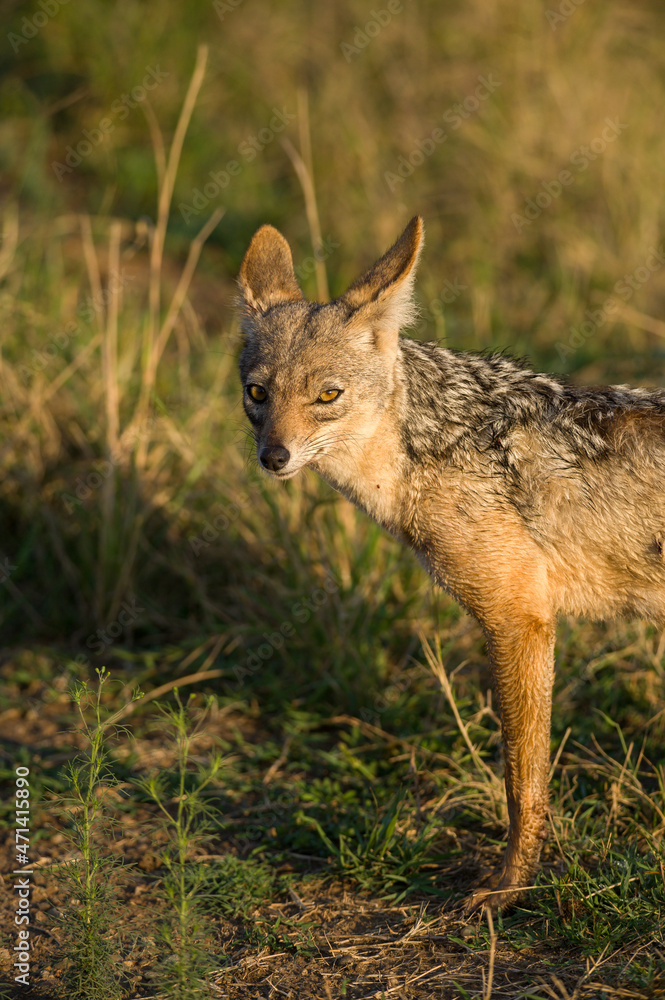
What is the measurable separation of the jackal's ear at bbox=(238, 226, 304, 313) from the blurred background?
1.59ft

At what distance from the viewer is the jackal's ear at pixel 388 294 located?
4.26 metres

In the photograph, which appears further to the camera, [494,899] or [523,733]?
[523,733]

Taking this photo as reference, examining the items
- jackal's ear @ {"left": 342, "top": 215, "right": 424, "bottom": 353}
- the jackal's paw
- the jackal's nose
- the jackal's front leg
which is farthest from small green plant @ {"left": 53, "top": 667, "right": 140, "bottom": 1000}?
jackal's ear @ {"left": 342, "top": 215, "right": 424, "bottom": 353}

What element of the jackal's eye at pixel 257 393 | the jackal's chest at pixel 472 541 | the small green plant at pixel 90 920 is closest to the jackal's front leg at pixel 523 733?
the jackal's chest at pixel 472 541

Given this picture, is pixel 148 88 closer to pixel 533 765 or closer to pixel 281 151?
pixel 281 151

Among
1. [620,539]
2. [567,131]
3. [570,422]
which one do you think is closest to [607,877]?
[620,539]

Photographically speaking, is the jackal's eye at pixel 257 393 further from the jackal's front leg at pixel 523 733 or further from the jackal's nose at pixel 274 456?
the jackal's front leg at pixel 523 733

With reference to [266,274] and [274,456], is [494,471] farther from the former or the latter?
[266,274]

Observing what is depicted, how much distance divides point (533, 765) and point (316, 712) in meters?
1.72

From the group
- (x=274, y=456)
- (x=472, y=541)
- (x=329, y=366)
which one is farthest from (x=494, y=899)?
(x=329, y=366)

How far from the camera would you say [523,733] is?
4.08 metres

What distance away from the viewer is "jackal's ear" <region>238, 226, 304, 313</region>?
482 centimetres

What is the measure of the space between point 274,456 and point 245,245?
6.54 meters

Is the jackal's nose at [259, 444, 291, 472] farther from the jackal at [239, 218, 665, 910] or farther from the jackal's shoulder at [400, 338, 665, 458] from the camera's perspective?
the jackal's shoulder at [400, 338, 665, 458]
